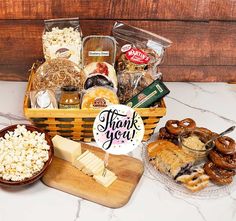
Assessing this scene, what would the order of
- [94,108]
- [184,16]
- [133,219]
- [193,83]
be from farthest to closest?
1. [193,83]
2. [184,16]
3. [94,108]
4. [133,219]

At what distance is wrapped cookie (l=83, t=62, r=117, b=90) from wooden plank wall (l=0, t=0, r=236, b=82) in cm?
23

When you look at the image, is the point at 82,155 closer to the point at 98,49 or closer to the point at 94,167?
the point at 94,167

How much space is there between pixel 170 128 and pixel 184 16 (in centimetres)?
47

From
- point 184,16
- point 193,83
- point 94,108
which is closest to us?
point 94,108

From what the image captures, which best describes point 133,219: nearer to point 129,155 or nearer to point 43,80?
point 129,155

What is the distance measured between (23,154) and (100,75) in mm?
360

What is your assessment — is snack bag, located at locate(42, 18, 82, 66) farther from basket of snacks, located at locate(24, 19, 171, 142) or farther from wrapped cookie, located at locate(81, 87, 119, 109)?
wrapped cookie, located at locate(81, 87, 119, 109)

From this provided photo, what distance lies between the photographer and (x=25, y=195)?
3.26ft

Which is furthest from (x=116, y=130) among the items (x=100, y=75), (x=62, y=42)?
(x=62, y=42)

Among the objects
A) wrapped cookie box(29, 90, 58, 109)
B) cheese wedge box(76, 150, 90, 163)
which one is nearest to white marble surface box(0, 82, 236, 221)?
cheese wedge box(76, 150, 90, 163)

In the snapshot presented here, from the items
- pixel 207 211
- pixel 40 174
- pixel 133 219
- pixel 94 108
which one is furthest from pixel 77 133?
pixel 207 211

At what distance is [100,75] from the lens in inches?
45.9

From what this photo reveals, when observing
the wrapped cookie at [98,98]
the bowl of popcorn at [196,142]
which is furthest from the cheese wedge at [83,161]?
the bowl of popcorn at [196,142]

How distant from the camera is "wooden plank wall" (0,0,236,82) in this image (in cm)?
131
